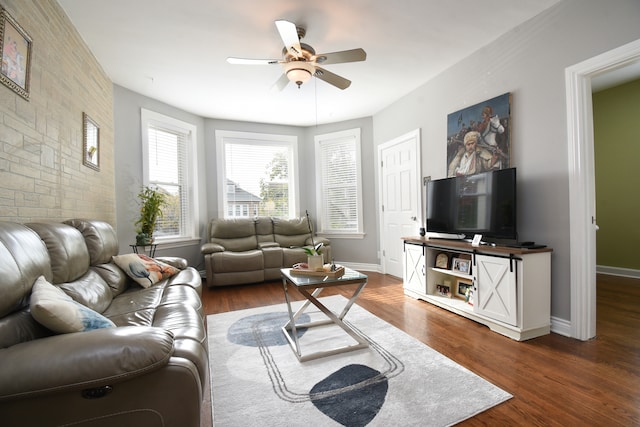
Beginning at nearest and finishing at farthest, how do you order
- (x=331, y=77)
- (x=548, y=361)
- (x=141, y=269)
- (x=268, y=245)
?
(x=548, y=361) < (x=141, y=269) < (x=331, y=77) < (x=268, y=245)

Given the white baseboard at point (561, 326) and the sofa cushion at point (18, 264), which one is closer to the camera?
the sofa cushion at point (18, 264)

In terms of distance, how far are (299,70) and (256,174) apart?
317cm

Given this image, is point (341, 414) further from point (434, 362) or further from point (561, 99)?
point (561, 99)

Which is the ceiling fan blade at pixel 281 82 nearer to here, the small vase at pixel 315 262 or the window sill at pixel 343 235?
the small vase at pixel 315 262

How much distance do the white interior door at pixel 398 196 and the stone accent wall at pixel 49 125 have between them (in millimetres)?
3820

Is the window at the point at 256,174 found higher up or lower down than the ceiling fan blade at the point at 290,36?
lower down

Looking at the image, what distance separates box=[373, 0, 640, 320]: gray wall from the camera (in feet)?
7.25

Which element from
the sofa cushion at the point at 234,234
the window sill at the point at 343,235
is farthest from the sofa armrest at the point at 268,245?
the window sill at the point at 343,235

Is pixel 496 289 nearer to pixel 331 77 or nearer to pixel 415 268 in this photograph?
pixel 415 268

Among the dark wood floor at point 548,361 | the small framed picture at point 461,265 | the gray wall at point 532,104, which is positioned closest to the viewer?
the dark wood floor at point 548,361

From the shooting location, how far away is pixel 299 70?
2572 mm

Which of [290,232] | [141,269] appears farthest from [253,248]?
[141,269]

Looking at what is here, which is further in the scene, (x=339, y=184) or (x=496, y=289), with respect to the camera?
(x=339, y=184)

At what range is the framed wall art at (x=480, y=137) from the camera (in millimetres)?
2875
